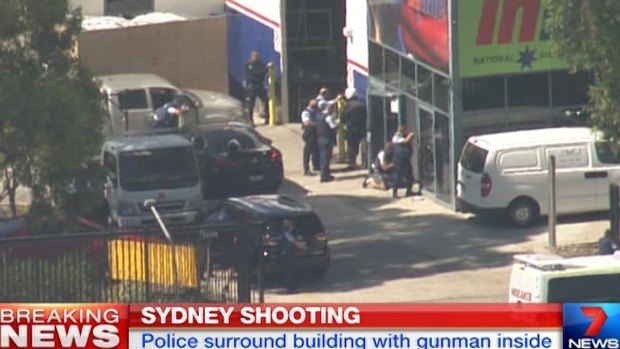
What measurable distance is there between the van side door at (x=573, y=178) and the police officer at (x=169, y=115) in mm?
10015

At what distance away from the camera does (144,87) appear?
40281 mm

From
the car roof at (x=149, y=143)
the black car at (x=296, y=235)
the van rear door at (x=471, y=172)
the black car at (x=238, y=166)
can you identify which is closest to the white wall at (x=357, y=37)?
the black car at (x=238, y=166)

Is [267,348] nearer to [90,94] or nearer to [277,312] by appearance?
[277,312]

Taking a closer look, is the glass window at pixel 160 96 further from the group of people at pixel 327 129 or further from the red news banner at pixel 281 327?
the red news banner at pixel 281 327

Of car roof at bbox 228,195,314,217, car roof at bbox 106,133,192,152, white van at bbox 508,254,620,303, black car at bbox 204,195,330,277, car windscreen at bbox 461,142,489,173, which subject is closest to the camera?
white van at bbox 508,254,620,303

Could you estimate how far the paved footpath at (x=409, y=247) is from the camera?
2825 centimetres

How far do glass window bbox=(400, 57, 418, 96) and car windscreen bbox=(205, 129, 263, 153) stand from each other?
303 centimetres

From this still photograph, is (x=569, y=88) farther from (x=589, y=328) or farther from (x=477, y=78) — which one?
(x=589, y=328)

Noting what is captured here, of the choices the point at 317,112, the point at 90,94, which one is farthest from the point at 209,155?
the point at 90,94

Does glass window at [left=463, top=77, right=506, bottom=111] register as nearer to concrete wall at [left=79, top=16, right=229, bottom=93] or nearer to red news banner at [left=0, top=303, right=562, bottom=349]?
concrete wall at [left=79, top=16, right=229, bottom=93]

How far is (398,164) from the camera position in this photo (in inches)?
1369

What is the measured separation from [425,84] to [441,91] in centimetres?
86

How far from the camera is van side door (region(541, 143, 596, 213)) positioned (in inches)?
1238

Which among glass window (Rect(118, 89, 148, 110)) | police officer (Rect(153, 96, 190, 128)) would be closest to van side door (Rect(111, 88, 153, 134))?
glass window (Rect(118, 89, 148, 110))
